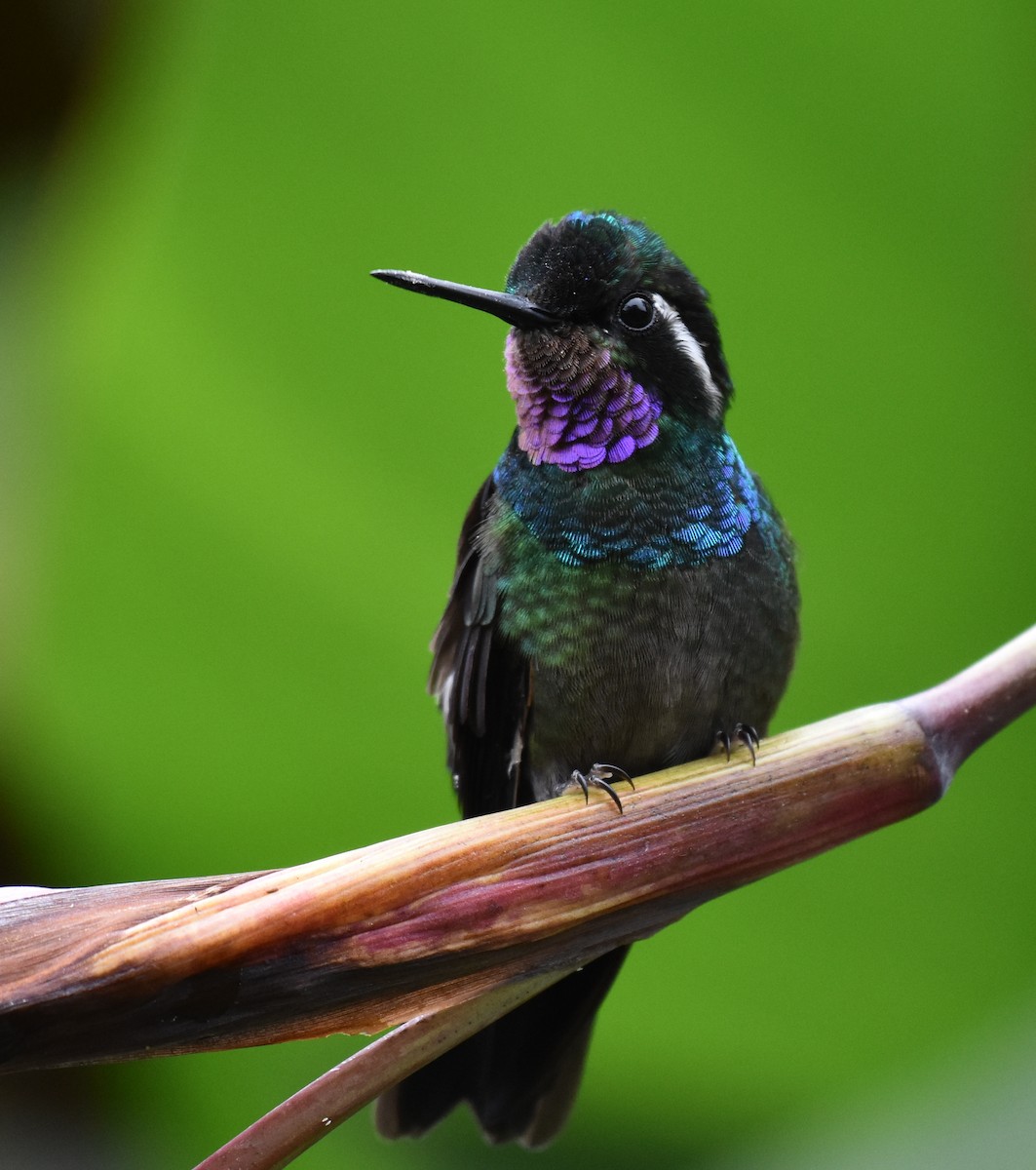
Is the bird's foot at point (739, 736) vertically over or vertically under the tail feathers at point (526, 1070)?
over

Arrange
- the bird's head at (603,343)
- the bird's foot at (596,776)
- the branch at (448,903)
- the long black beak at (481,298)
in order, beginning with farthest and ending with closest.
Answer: the bird's head at (603,343) → the bird's foot at (596,776) → the long black beak at (481,298) → the branch at (448,903)

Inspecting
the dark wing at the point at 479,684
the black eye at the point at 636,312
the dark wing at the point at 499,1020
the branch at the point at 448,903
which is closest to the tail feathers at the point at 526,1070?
the dark wing at the point at 499,1020

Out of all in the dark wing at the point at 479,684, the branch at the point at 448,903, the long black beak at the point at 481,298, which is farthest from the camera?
the dark wing at the point at 479,684

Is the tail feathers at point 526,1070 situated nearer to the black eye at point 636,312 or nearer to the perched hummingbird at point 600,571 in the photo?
the perched hummingbird at point 600,571

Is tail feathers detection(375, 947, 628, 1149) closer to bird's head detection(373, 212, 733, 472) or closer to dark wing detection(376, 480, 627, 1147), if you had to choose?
dark wing detection(376, 480, 627, 1147)

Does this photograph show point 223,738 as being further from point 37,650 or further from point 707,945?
point 707,945

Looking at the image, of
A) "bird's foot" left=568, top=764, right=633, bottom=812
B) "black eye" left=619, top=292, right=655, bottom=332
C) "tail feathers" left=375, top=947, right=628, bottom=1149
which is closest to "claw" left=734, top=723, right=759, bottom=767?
"bird's foot" left=568, top=764, right=633, bottom=812

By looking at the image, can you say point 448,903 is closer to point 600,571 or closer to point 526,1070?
point 600,571

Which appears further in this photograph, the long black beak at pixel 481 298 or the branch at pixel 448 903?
the long black beak at pixel 481 298
